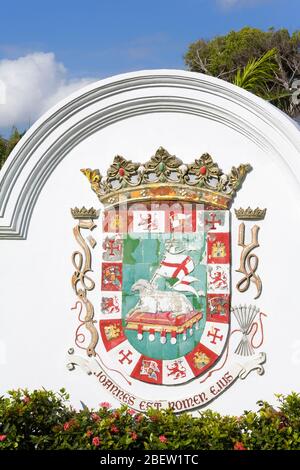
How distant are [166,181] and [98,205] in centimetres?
70

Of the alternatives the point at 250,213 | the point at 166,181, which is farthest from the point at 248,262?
the point at 166,181

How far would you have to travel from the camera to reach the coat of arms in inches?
222

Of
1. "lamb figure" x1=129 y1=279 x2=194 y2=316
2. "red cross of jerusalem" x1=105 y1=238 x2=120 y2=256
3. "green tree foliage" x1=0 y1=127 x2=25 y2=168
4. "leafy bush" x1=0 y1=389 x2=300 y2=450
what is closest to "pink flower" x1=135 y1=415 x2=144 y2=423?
"leafy bush" x1=0 y1=389 x2=300 y2=450

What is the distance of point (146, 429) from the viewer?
16.7ft

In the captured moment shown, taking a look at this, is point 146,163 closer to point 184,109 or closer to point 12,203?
point 184,109

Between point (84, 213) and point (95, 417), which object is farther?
point (84, 213)

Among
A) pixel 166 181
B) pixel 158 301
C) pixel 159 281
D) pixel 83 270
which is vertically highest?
pixel 166 181

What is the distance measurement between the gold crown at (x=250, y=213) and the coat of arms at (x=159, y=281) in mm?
117

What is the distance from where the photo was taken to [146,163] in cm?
585

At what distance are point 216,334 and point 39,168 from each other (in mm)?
2285

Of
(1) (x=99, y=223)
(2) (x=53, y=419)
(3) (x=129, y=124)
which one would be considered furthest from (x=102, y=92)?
(2) (x=53, y=419)

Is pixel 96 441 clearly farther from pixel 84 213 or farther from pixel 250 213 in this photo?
pixel 250 213

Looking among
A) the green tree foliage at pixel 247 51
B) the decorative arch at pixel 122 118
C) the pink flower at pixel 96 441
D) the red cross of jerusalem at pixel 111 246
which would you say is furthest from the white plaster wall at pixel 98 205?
the green tree foliage at pixel 247 51

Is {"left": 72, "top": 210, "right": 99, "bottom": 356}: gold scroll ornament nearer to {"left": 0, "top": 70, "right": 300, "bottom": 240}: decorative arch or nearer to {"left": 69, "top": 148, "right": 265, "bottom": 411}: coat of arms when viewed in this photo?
{"left": 69, "top": 148, "right": 265, "bottom": 411}: coat of arms
